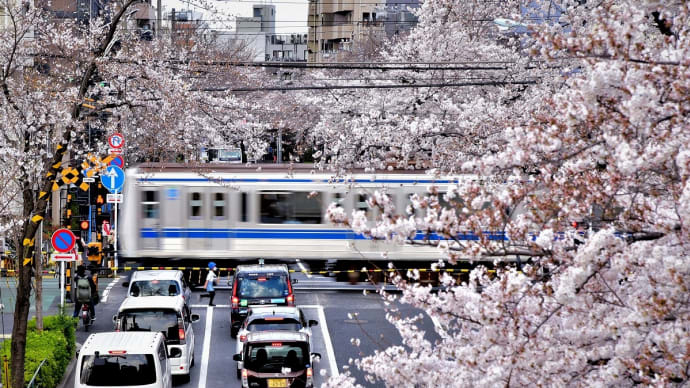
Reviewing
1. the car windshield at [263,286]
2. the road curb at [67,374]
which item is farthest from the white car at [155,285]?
the road curb at [67,374]

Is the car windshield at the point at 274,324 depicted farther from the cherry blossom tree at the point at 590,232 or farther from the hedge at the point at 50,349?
the cherry blossom tree at the point at 590,232

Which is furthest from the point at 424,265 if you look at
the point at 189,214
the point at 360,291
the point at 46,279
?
the point at 46,279

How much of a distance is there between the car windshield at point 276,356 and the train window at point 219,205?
1188 cm

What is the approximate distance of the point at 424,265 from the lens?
2830cm

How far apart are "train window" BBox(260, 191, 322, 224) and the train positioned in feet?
0.10

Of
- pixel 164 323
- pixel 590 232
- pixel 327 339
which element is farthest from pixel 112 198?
pixel 590 232

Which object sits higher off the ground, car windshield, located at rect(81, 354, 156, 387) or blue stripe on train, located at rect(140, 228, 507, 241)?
car windshield, located at rect(81, 354, 156, 387)

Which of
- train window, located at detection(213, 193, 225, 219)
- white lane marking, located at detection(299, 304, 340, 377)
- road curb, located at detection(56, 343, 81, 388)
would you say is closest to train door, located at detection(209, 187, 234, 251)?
train window, located at detection(213, 193, 225, 219)

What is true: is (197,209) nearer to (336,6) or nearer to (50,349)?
(50,349)

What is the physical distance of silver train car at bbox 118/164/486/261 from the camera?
27.2 meters

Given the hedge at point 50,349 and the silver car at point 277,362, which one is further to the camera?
the hedge at point 50,349

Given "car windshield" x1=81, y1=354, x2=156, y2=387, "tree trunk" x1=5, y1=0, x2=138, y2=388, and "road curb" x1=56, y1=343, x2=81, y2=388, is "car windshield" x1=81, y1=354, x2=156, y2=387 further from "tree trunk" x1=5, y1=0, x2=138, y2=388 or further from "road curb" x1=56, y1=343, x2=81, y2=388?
"road curb" x1=56, y1=343, x2=81, y2=388

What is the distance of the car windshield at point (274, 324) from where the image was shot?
1772 cm

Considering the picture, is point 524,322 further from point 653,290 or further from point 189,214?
point 189,214
